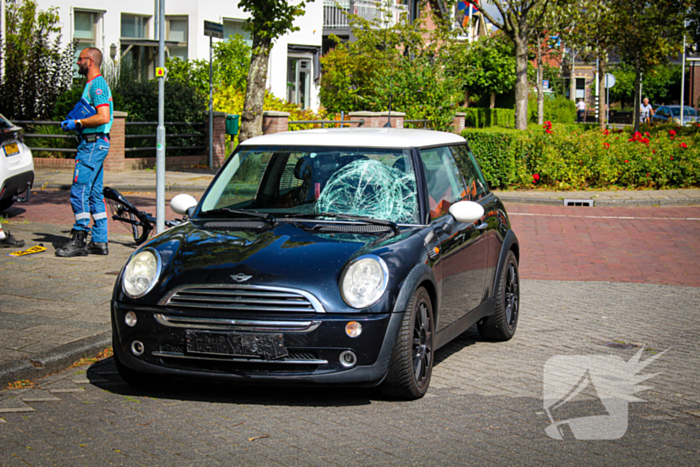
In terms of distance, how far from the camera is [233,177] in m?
6.10

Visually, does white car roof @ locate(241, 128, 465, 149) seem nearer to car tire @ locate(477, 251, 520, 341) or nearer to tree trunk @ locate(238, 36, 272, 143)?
car tire @ locate(477, 251, 520, 341)

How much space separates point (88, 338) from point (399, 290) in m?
2.50

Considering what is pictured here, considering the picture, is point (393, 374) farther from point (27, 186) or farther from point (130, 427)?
point (27, 186)

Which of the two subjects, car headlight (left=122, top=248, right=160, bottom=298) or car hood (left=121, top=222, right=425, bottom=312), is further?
car headlight (left=122, top=248, right=160, bottom=298)

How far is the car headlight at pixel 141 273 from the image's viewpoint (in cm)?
495

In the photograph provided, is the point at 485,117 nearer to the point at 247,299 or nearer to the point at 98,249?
the point at 98,249

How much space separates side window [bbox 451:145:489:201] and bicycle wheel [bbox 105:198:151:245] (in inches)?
186

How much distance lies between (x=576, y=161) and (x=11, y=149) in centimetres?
1214

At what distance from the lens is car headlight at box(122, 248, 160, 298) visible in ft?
16.2

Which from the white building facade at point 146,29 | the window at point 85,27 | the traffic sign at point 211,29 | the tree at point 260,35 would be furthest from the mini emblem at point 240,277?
the window at point 85,27

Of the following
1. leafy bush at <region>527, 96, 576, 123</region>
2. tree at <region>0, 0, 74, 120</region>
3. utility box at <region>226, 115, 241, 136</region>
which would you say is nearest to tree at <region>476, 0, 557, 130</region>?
utility box at <region>226, 115, 241, 136</region>

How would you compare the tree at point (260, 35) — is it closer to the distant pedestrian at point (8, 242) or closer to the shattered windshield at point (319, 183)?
the distant pedestrian at point (8, 242)

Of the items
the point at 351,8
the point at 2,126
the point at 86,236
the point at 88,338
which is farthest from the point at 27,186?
the point at 351,8

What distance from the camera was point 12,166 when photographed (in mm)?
11438
